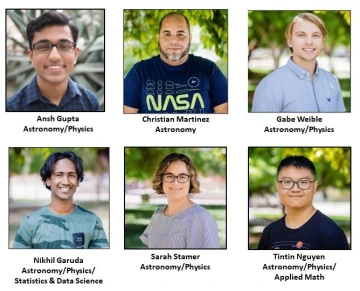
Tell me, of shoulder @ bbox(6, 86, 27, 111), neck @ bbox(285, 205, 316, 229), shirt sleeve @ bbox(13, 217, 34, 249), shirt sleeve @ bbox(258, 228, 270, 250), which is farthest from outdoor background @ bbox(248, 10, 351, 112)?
shirt sleeve @ bbox(13, 217, 34, 249)

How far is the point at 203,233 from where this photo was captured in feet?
15.3

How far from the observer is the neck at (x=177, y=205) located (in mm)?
4660

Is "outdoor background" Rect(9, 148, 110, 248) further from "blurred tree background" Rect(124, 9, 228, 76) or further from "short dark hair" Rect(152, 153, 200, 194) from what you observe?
"blurred tree background" Rect(124, 9, 228, 76)

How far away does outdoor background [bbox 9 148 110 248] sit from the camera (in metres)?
4.73

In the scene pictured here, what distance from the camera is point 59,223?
4.71 metres

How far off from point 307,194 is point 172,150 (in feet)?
2.93

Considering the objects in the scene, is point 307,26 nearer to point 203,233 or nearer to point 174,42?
point 174,42

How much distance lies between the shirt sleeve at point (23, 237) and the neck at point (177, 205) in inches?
34.8

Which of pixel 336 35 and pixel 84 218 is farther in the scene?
pixel 336 35

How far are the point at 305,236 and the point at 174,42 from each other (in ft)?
4.84
